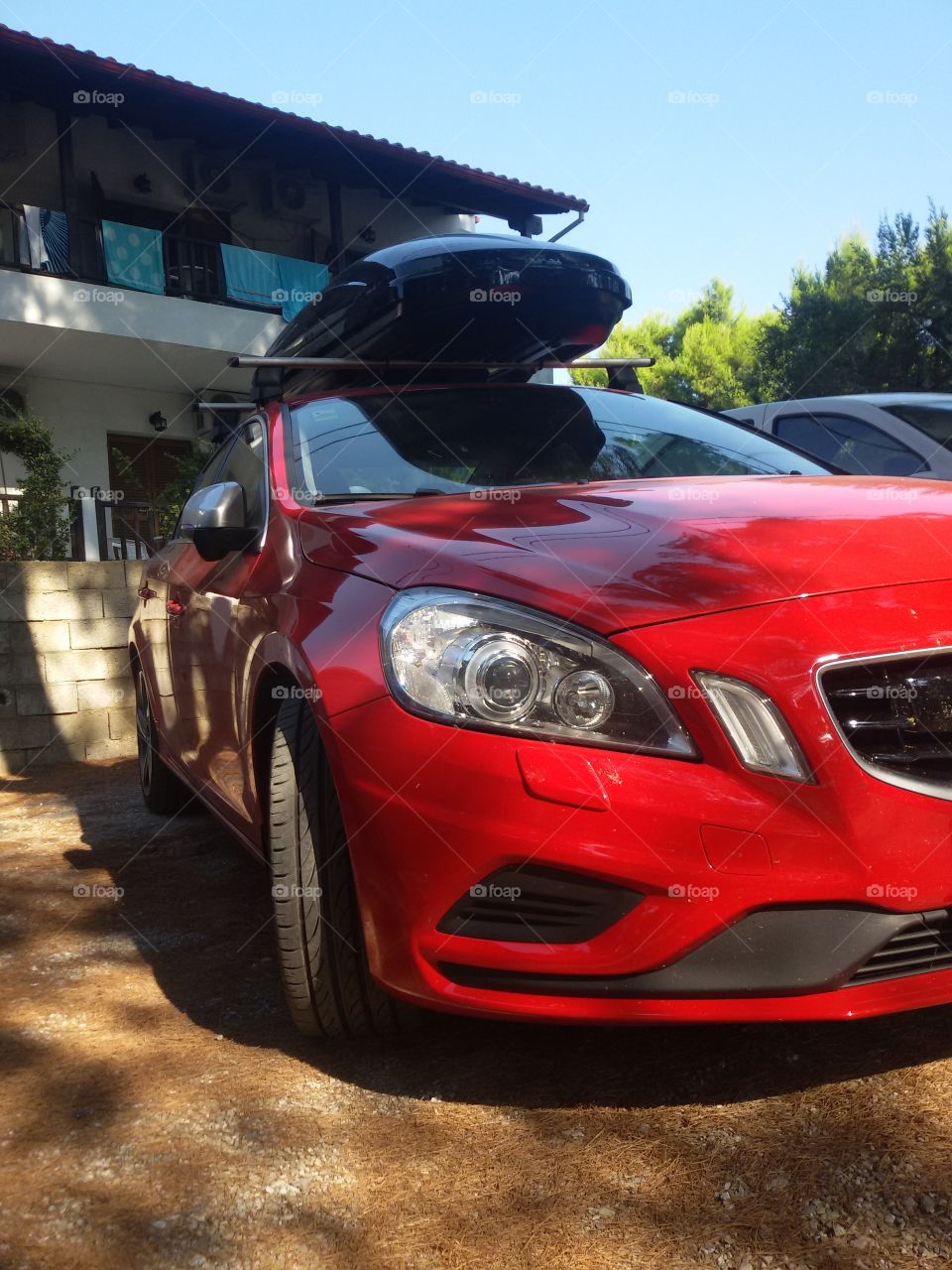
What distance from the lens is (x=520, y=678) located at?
6.05 ft

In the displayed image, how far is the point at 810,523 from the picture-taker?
2125 mm

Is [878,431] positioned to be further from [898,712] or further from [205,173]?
[205,173]

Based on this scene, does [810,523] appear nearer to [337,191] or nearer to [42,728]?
[42,728]

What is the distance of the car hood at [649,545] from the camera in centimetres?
189

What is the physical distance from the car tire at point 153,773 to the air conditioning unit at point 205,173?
1220 cm

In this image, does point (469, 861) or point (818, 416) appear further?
point (818, 416)

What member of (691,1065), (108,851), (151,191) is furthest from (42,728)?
Answer: (151,191)

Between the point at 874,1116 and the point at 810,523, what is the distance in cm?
102

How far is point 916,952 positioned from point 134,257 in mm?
13574

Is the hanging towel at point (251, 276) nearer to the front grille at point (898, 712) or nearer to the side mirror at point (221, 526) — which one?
the side mirror at point (221, 526)
